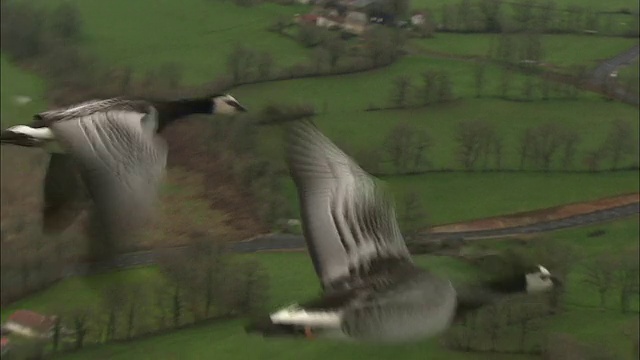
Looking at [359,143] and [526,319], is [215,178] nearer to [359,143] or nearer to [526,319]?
[359,143]

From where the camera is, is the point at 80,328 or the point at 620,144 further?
the point at 620,144

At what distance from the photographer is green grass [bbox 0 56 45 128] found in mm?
3236

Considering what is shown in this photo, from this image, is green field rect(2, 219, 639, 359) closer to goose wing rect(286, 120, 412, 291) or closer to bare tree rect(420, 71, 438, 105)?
goose wing rect(286, 120, 412, 291)

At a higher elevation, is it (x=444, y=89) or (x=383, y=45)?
(x=383, y=45)

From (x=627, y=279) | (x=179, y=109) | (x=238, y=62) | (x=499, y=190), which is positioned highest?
(x=179, y=109)

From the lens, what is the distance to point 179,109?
2008mm

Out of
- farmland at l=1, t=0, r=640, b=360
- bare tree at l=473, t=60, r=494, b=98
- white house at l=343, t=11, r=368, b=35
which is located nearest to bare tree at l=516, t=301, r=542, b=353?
farmland at l=1, t=0, r=640, b=360

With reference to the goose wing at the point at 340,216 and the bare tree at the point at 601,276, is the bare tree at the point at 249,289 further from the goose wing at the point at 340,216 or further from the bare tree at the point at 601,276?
the bare tree at the point at 601,276

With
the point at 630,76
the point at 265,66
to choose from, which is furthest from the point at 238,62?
the point at 630,76

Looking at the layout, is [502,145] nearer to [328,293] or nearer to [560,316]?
[560,316]

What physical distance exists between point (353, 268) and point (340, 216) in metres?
0.11

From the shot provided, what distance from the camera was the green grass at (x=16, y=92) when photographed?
10.6 feet

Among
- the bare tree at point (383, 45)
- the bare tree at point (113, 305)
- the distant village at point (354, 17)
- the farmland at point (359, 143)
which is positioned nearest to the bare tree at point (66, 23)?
the farmland at point (359, 143)

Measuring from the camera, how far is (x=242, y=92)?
3357mm
